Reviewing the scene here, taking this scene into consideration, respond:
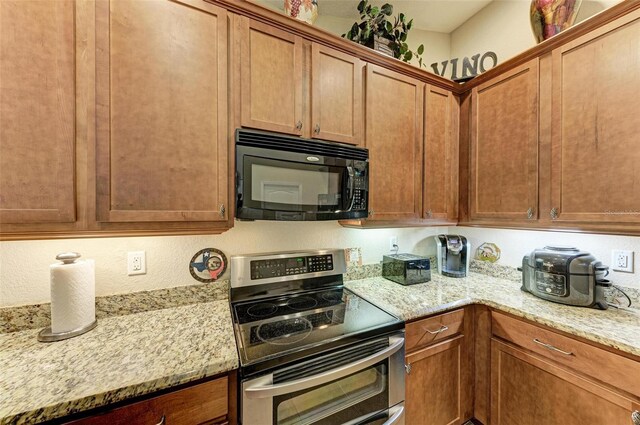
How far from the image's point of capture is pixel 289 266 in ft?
4.94

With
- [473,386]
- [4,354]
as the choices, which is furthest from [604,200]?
[4,354]

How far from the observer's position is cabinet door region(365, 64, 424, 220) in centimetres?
152

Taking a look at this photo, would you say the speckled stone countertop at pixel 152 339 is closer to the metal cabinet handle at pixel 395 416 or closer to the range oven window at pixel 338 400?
the range oven window at pixel 338 400

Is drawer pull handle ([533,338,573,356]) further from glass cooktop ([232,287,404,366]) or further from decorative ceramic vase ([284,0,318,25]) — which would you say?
decorative ceramic vase ([284,0,318,25])

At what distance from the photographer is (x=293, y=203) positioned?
1247mm

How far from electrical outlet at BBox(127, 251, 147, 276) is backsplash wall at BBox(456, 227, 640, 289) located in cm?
234

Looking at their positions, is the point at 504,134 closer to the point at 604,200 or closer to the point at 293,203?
the point at 604,200

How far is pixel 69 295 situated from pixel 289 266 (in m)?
0.96

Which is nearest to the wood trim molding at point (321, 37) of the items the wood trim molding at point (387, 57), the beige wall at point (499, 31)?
the wood trim molding at point (387, 57)

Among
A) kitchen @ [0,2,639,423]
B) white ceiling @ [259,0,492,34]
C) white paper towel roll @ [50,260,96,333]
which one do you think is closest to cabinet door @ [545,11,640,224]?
kitchen @ [0,2,639,423]

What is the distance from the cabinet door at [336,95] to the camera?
1347 millimetres

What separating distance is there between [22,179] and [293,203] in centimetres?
96

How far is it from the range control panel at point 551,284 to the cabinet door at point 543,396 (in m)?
0.38

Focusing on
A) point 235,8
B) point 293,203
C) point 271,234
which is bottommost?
point 271,234
